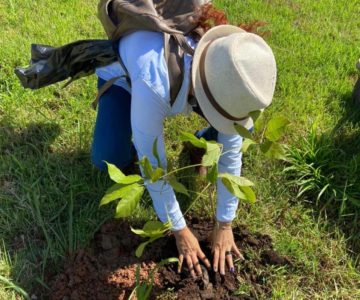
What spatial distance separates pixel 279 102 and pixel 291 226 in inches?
35.5

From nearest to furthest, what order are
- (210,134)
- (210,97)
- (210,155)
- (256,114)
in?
(210,155), (256,114), (210,97), (210,134)

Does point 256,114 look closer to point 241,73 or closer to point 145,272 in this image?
point 241,73

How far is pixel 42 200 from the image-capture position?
91.8 inches

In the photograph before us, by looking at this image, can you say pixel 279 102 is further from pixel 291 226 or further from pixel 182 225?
pixel 182 225

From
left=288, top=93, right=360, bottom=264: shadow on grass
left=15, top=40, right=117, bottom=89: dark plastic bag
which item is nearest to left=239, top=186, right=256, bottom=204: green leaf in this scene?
left=15, top=40, right=117, bottom=89: dark plastic bag

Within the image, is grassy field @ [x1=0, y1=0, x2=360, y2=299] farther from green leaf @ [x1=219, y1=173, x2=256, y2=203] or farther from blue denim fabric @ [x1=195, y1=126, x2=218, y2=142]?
green leaf @ [x1=219, y1=173, x2=256, y2=203]

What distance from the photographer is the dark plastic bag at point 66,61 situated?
7.09ft

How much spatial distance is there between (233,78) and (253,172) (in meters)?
1.22

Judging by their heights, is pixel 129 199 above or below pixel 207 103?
below

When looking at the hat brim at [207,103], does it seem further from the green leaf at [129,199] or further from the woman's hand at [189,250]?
the woman's hand at [189,250]

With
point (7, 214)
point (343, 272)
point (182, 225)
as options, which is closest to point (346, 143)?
point (343, 272)

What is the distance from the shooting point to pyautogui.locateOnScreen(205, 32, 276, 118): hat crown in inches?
54.7

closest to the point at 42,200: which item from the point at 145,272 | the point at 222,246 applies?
the point at 145,272

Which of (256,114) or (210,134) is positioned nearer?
(256,114)
